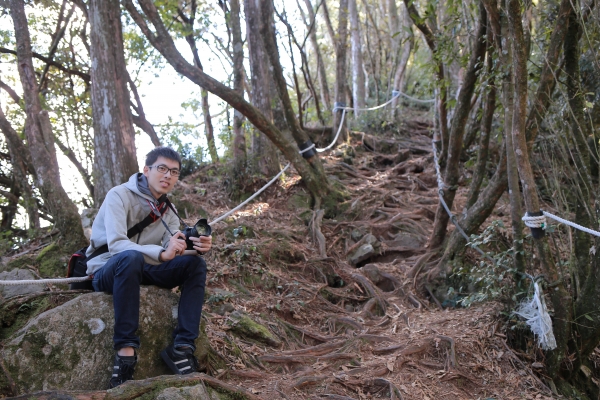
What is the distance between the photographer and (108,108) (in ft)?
16.8

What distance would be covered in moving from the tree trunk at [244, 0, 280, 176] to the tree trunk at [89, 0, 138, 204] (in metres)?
2.56

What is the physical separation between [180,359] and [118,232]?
829 millimetres

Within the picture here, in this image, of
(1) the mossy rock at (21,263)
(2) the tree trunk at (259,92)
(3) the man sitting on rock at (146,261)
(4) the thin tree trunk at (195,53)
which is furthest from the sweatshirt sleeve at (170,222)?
(4) the thin tree trunk at (195,53)

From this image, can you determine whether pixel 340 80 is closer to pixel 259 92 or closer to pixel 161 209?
pixel 259 92

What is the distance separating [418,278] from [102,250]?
11.5 feet

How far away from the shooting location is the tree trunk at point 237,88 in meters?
7.35

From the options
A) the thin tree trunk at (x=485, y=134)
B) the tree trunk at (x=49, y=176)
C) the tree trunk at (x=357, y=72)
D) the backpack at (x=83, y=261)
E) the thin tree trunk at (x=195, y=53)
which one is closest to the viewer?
the backpack at (x=83, y=261)

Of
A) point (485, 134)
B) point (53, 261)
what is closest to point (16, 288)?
point (53, 261)

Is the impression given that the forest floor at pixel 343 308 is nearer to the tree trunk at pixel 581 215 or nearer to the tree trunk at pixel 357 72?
the tree trunk at pixel 581 215

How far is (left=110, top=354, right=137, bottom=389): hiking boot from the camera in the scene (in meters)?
2.51

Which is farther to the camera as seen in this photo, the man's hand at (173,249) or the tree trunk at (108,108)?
the tree trunk at (108,108)

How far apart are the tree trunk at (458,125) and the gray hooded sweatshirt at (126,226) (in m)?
3.37

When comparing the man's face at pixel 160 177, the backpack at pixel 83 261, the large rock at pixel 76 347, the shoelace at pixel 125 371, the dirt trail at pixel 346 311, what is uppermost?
the man's face at pixel 160 177

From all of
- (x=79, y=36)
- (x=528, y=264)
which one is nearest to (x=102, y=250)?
(x=528, y=264)
